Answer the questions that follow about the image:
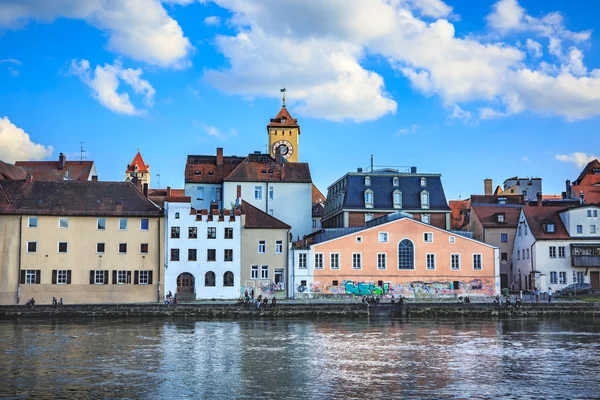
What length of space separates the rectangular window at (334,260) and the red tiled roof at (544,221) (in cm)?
2218

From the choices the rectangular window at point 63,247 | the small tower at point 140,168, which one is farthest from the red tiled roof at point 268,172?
the small tower at point 140,168

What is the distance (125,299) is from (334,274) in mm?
20661

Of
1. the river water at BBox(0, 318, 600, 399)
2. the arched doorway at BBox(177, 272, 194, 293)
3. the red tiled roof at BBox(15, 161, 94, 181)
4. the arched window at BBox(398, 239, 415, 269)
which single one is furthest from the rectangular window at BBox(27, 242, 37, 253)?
the arched window at BBox(398, 239, 415, 269)

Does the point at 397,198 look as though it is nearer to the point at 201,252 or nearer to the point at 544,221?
the point at 544,221

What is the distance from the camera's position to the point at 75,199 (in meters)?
74.4

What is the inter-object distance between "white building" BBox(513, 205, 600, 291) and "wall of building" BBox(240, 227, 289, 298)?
27.2 metres

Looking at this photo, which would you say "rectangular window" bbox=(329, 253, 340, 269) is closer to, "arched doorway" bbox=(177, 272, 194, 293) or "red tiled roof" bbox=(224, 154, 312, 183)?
"arched doorway" bbox=(177, 272, 194, 293)

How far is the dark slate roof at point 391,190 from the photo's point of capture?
287 feet

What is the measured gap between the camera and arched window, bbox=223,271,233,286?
73812 millimetres

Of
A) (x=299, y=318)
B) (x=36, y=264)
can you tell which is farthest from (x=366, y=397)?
(x=36, y=264)

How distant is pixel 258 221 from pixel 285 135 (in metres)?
46.0

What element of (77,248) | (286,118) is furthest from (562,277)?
(286,118)

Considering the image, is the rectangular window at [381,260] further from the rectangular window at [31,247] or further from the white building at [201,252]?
the rectangular window at [31,247]

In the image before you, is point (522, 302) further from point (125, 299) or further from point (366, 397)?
point (366, 397)
